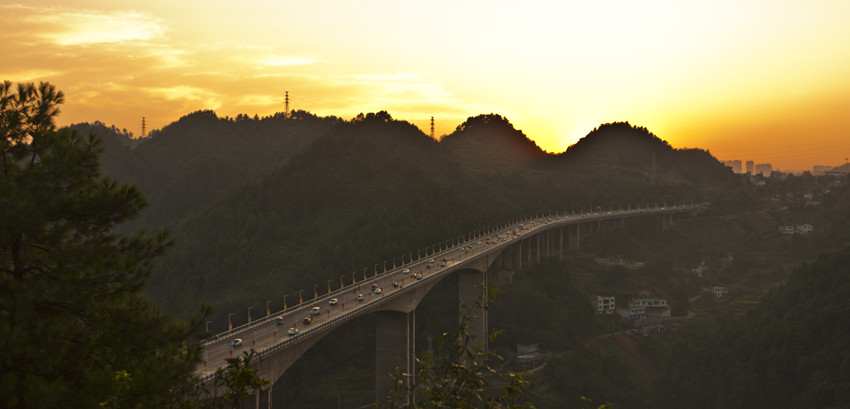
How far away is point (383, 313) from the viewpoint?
256 ft

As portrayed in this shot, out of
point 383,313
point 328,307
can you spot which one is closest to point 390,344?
point 383,313

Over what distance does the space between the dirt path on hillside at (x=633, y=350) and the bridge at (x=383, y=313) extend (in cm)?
2469

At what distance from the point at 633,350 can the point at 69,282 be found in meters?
105

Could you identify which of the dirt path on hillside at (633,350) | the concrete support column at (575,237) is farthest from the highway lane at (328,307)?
the concrete support column at (575,237)

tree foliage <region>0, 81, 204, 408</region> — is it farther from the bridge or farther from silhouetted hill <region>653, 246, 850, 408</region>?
silhouetted hill <region>653, 246, 850, 408</region>

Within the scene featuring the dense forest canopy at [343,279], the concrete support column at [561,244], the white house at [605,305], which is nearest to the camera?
the dense forest canopy at [343,279]

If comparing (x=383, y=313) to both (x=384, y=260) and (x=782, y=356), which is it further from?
(x=782, y=356)

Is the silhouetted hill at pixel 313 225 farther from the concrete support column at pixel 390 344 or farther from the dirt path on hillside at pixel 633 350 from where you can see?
the dirt path on hillside at pixel 633 350

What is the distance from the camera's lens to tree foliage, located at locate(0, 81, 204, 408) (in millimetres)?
18734

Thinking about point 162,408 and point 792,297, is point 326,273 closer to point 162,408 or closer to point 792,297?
point 792,297

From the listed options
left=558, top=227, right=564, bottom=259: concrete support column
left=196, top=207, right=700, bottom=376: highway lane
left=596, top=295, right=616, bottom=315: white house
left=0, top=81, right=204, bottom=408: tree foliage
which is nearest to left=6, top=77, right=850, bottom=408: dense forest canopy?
left=0, top=81, right=204, bottom=408: tree foliage

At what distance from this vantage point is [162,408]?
19547mm

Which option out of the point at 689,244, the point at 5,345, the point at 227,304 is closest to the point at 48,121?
the point at 5,345

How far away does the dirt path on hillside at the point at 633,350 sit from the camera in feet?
349
